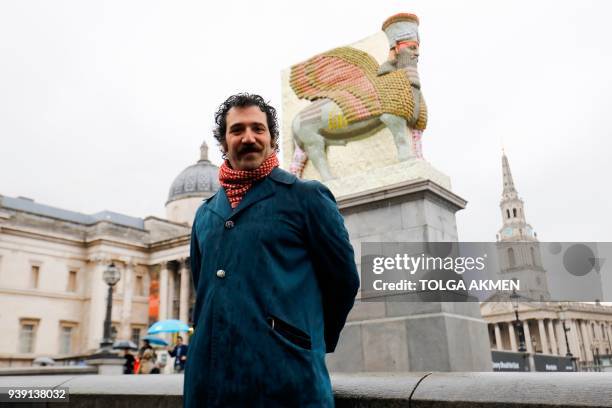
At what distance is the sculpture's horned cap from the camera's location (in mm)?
8469

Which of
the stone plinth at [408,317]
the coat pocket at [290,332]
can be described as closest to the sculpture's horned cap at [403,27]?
the stone plinth at [408,317]

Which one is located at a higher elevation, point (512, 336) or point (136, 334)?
point (136, 334)

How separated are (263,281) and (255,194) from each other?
0.46 m

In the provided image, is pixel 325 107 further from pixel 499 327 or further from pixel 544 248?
pixel 499 327

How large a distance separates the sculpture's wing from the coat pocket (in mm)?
6573

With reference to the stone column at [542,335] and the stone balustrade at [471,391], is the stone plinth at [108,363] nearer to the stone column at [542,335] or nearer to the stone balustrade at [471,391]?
the stone balustrade at [471,391]

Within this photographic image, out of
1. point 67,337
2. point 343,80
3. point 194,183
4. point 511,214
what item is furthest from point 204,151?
point 511,214

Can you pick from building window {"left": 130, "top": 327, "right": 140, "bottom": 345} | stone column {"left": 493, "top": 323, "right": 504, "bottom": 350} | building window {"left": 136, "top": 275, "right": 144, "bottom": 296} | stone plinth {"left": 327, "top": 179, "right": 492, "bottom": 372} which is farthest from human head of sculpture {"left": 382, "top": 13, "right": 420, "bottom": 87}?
stone column {"left": 493, "top": 323, "right": 504, "bottom": 350}

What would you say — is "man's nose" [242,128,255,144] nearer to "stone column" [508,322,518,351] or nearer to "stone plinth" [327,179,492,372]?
"stone plinth" [327,179,492,372]

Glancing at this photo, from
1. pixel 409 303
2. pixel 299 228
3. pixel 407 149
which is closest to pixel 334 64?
pixel 407 149

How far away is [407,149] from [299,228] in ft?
19.8

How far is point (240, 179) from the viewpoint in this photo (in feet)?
8.45

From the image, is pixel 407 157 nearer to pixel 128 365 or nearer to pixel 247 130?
pixel 247 130

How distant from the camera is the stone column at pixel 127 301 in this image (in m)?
49.6
